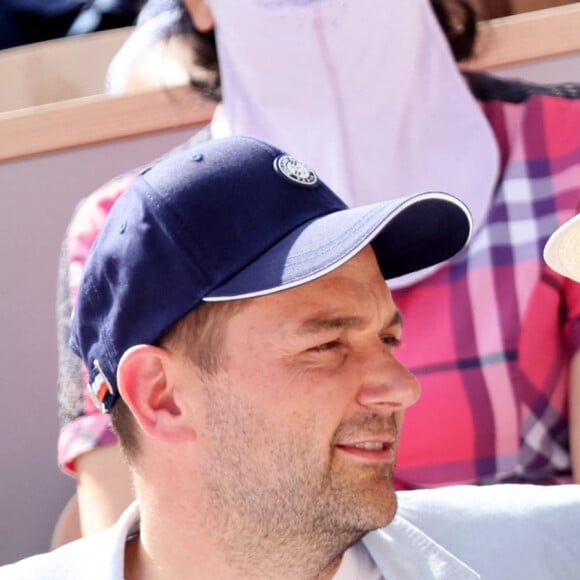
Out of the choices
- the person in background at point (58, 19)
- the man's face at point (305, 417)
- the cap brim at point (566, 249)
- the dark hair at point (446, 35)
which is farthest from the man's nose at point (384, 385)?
the person in background at point (58, 19)

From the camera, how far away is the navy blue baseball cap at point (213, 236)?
157cm

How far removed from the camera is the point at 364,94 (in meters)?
2.39

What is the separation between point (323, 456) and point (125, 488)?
2.42 feet

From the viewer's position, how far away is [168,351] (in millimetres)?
1630

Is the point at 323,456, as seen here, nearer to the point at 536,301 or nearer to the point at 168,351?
the point at 168,351

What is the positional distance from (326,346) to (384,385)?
0.29 ft

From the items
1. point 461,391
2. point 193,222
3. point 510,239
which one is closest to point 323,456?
point 193,222

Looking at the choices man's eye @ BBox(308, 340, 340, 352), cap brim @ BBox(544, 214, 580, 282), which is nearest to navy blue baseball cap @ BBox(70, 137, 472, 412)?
man's eye @ BBox(308, 340, 340, 352)

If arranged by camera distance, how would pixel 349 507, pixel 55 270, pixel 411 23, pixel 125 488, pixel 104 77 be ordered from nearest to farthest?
pixel 349 507, pixel 125 488, pixel 411 23, pixel 55 270, pixel 104 77

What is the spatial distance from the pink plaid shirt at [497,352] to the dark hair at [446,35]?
36cm

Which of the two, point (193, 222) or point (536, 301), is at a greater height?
point (193, 222)

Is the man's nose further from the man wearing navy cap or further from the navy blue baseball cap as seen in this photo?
the navy blue baseball cap

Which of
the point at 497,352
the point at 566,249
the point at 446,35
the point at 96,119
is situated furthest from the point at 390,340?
the point at 96,119

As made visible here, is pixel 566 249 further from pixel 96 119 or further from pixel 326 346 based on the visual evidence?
pixel 96 119
